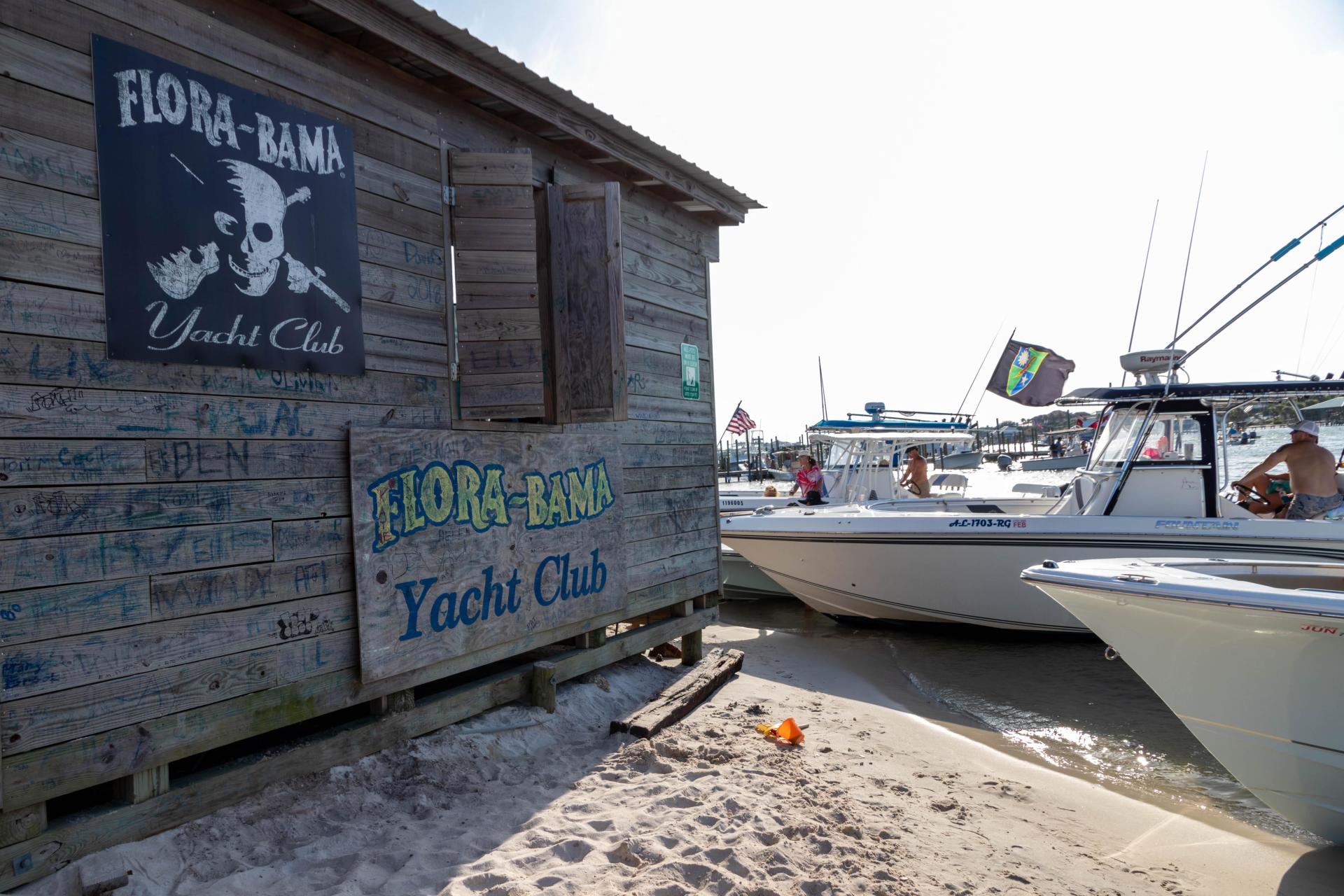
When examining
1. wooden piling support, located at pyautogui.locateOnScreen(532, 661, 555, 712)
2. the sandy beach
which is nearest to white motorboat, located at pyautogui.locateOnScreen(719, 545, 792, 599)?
the sandy beach

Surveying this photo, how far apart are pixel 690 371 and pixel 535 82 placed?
258 cm

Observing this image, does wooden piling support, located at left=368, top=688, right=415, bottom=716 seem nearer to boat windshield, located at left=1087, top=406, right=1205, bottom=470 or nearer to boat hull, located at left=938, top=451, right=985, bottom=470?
boat windshield, located at left=1087, top=406, right=1205, bottom=470

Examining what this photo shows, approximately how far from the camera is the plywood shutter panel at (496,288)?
14.9ft

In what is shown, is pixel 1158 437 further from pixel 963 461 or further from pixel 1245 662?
pixel 963 461

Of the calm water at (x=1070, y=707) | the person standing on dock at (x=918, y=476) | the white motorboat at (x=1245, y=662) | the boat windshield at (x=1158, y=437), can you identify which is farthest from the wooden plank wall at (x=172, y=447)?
the person standing on dock at (x=918, y=476)

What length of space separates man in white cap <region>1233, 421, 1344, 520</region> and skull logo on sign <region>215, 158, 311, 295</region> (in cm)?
867

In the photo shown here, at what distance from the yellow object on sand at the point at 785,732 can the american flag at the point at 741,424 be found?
26.8 m

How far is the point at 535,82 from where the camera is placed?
477 cm

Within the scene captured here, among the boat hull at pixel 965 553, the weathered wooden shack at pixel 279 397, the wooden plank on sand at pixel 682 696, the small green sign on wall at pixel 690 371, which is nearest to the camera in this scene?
the weathered wooden shack at pixel 279 397

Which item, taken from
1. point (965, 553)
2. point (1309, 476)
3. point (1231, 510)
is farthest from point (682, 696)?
point (1309, 476)

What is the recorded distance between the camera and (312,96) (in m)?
3.93

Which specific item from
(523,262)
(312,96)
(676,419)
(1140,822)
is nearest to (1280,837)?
(1140,822)

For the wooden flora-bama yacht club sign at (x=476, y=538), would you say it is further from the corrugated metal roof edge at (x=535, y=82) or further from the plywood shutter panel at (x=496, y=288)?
the corrugated metal roof edge at (x=535, y=82)

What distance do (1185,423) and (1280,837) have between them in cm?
513
